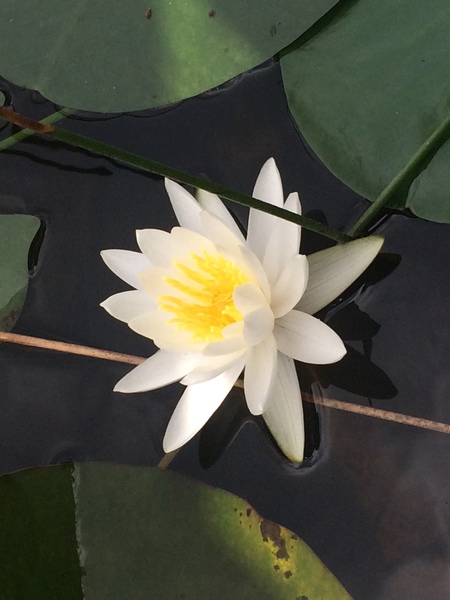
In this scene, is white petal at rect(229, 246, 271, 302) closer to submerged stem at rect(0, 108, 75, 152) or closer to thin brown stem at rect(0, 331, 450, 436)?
thin brown stem at rect(0, 331, 450, 436)

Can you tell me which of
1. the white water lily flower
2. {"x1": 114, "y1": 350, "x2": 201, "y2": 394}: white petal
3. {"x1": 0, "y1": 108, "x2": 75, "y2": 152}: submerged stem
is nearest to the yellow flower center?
the white water lily flower

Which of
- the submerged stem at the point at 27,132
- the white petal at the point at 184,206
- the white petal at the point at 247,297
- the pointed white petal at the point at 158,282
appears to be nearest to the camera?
the white petal at the point at 247,297

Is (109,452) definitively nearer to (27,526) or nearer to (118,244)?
(27,526)

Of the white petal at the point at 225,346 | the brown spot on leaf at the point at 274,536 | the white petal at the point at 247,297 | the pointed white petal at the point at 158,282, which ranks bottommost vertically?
the brown spot on leaf at the point at 274,536

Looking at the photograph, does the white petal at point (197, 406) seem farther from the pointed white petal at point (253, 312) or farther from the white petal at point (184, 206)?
the white petal at point (184, 206)

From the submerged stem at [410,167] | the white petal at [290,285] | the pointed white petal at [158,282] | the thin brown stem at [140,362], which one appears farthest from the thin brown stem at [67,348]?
the submerged stem at [410,167]

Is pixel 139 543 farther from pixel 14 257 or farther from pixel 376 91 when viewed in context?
pixel 376 91

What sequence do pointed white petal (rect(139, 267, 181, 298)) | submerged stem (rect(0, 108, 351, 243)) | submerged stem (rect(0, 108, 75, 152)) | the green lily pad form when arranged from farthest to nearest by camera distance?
submerged stem (rect(0, 108, 75, 152)) < the green lily pad < pointed white petal (rect(139, 267, 181, 298)) < submerged stem (rect(0, 108, 351, 243))

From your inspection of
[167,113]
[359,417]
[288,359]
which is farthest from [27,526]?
[167,113]
